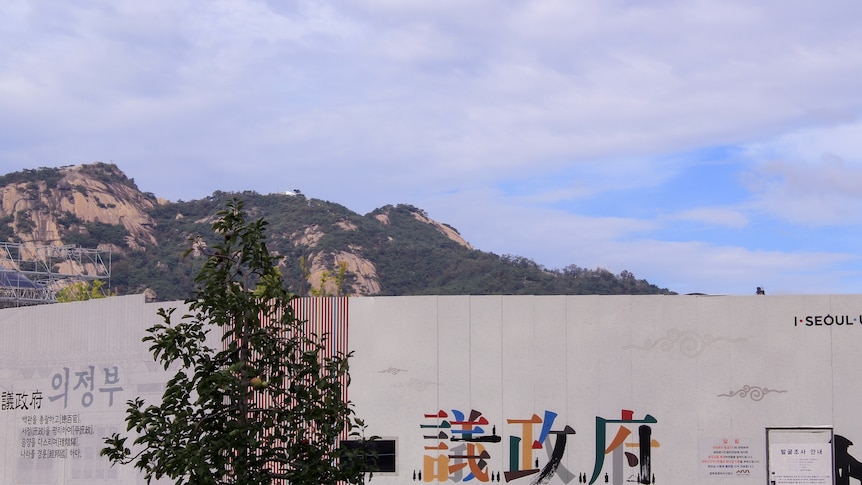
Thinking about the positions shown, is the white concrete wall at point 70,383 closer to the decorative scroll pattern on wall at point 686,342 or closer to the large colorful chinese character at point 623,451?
the large colorful chinese character at point 623,451

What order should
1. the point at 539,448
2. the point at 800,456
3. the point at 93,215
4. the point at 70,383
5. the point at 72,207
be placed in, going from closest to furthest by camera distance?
the point at 800,456 → the point at 539,448 → the point at 70,383 → the point at 72,207 → the point at 93,215

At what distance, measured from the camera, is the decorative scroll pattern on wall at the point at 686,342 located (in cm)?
2697

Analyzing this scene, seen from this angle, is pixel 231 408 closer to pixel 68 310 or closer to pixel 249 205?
pixel 68 310

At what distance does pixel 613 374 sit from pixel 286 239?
307ft

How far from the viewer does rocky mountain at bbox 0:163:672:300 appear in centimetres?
10144

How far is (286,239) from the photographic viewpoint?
388ft

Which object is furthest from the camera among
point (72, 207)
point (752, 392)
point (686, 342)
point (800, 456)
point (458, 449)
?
point (72, 207)

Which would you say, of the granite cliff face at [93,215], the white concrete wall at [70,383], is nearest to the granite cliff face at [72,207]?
the granite cliff face at [93,215]

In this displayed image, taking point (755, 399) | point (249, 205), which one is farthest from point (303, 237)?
point (755, 399)

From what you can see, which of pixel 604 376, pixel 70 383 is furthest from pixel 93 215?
pixel 604 376

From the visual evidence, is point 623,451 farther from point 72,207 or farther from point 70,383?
point 72,207

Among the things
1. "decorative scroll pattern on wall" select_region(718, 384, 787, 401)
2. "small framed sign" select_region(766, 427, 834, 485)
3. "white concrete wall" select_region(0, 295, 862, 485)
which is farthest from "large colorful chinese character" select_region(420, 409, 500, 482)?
"small framed sign" select_region(766, 427, 834, 485)

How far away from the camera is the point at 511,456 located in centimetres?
2700

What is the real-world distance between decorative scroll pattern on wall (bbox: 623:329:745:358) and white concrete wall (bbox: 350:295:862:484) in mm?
26
